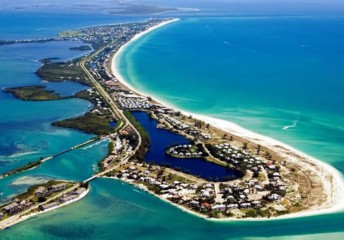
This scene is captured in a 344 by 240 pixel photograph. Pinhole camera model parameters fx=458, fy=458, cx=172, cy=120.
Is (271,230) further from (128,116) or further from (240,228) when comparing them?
(128,116)

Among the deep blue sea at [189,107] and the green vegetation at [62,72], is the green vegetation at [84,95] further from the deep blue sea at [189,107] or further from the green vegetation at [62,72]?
the green vegetation at [62,72]

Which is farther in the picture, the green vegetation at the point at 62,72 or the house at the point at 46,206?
the green vegetation at the point at 62,72

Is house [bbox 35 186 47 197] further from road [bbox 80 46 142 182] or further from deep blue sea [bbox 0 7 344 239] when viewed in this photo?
road [bbox 80 46 142 182]

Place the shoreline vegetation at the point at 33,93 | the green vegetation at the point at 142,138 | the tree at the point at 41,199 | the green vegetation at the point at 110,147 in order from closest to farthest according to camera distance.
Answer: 1. the tree at the point at 41,199
2. the green vegetation at the point at 142,138
3. the green vegetation at the point at 110,147
4. the shoreline vegetation at the point at 33,93

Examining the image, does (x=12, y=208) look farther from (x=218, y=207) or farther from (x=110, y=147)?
(x=218, y=207)

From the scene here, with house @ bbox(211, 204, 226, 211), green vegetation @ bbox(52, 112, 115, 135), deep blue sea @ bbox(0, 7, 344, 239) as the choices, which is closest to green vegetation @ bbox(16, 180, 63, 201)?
deep blue sea @ bbox(0, 7, 344, 239)

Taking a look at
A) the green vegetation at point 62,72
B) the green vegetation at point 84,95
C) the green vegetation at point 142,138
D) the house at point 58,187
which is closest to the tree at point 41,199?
the house at point 58,187

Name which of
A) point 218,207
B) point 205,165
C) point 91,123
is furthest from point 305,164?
point 91,123
